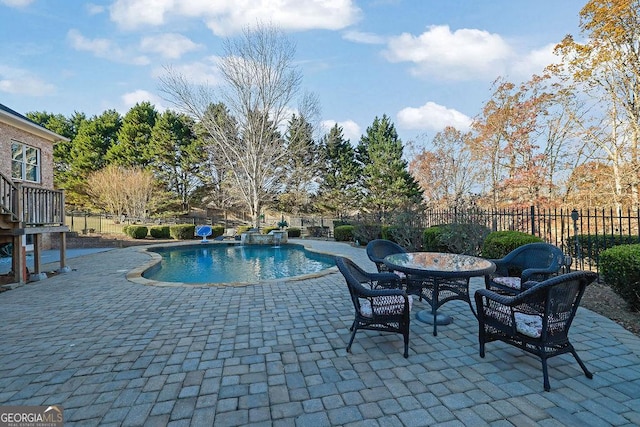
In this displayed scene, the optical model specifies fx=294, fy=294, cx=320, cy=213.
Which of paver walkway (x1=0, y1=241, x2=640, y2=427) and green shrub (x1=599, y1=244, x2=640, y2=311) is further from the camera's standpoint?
green shrub (x1=599, y1=244, x2=640, y2=311)

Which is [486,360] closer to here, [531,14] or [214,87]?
[531,14]

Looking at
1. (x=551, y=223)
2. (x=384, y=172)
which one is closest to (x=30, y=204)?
(x=551, y=223)

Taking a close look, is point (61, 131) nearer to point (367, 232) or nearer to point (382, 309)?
point (367, 232)

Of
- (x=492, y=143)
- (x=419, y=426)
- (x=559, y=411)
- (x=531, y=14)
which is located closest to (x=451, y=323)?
(x=559, y=411)

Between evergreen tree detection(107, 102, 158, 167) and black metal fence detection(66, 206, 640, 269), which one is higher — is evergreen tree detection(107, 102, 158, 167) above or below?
above

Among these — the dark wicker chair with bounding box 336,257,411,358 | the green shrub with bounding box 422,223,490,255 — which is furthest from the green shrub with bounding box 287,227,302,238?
the dark wicker chair with bounding box 336,257,411,358

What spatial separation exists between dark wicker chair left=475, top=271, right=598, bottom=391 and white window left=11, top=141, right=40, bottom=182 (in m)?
13.5

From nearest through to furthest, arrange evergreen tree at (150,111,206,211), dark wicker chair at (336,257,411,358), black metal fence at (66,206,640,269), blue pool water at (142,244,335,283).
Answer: dark wicker chair at (336,257,411,358), black metal fence at (66,206,640,269), blue pool water at (142,244,335,283), evergreen tree at (150,111,206,211)

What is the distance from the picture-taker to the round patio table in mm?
3109

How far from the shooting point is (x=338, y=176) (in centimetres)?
2675

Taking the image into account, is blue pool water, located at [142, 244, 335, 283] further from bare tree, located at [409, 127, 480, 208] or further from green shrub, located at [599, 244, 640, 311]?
bare tree, located at [409, 127, 480, 208]

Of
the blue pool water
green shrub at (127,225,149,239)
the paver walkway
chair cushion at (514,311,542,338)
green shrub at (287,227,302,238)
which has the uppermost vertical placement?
green shrub at (127,225,149,239)

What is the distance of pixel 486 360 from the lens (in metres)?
2.63

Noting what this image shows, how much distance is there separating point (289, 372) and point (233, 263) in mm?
8365
